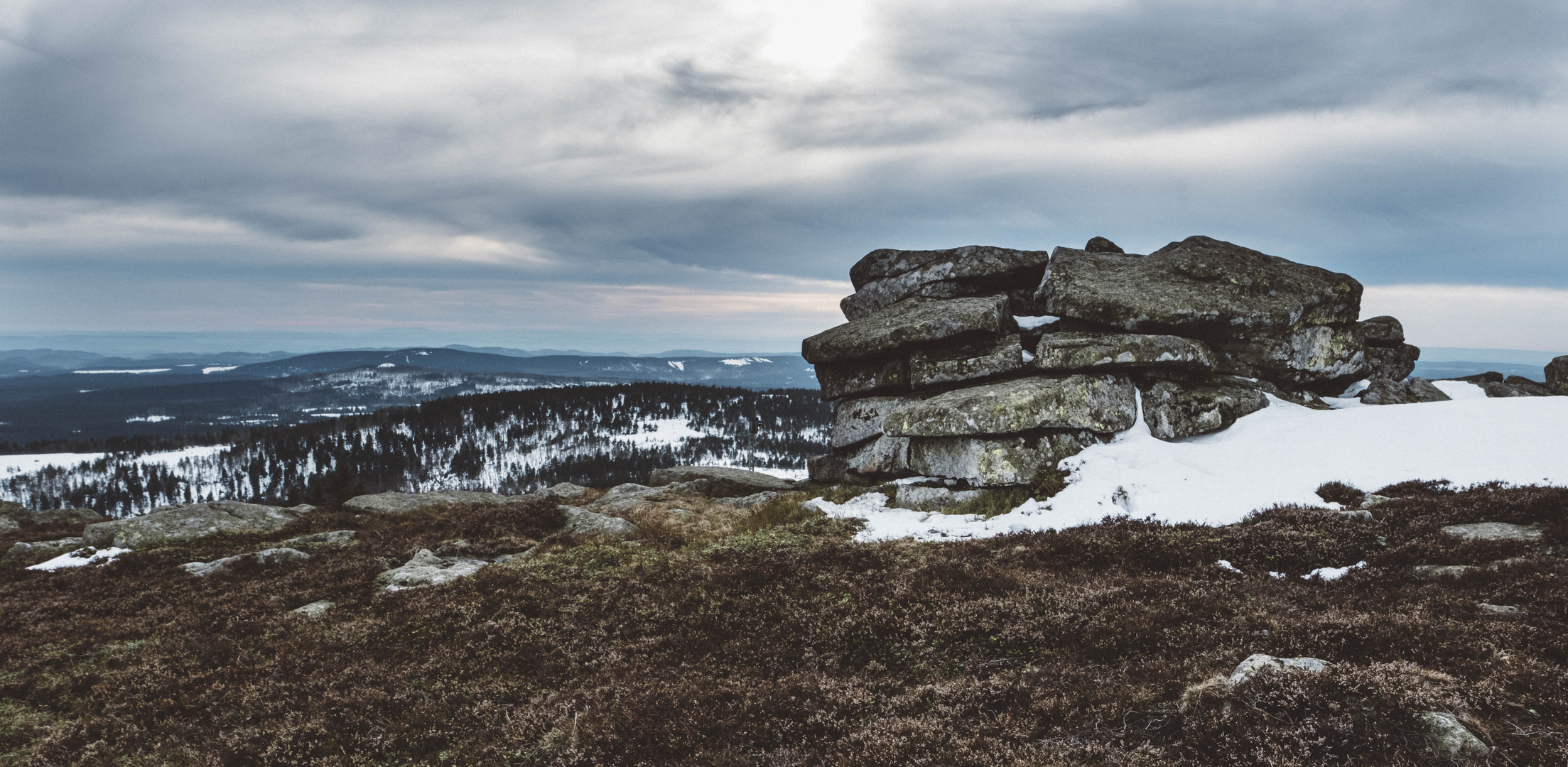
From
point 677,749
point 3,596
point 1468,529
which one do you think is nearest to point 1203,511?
point 1468,529

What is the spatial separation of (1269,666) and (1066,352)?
19.1 metres

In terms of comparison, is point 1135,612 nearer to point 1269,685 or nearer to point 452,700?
point 1269,685

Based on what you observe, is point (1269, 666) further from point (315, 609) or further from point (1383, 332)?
point (1383, 332)

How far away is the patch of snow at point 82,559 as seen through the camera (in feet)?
72.5

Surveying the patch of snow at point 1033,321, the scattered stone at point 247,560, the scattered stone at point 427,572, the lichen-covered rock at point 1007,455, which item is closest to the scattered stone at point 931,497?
the lichen-covered rock at point 1007,455

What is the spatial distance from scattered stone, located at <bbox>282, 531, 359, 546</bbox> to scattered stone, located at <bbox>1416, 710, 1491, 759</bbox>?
28.0 m

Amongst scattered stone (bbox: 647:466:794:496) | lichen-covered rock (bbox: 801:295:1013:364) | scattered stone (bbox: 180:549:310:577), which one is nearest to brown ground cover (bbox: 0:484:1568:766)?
scattered stone (bbox: 180:549:310:577)

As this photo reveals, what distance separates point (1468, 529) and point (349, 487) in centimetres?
6264

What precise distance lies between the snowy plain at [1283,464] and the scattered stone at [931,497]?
70 centimetres

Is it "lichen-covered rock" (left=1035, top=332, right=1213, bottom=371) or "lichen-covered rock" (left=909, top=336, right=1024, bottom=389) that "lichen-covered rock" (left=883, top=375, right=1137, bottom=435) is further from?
"lichen-covered rock" (left=909, top=336, right=1024, bottom=389)

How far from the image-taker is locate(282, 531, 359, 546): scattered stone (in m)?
23.0

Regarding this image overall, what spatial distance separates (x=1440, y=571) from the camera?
36.5 ft

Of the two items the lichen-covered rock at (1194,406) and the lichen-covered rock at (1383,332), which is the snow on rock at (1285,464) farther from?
the lichen-covered rock at (1383,332)

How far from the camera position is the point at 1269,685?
21.2 ft
